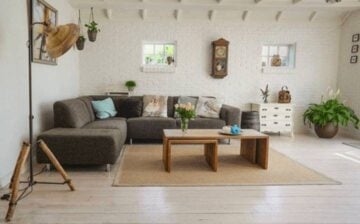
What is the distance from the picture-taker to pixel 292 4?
537cm

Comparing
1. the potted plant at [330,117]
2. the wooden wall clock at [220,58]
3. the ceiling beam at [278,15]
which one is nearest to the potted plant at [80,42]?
the wooden wall clock at [220,58]

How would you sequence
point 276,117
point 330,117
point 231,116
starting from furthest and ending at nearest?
point 276,117 < point 330,117 < point 231,116

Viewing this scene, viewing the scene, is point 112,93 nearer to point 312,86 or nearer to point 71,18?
point 71,18

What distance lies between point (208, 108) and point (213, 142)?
194cm

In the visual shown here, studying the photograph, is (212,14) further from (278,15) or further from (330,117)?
(330,117)

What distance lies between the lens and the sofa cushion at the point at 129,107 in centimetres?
563

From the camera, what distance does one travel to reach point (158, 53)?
21.3 feet

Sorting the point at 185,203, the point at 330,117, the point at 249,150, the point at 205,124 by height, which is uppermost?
the point at 330,117

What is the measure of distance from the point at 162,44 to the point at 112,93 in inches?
59.7

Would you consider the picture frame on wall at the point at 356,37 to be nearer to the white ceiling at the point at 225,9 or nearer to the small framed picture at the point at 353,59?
the small framed picture at the point at 353,59

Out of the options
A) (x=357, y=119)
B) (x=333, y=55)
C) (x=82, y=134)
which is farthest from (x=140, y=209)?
(x=333, y=55)

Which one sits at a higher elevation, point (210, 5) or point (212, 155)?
point (210, 5)

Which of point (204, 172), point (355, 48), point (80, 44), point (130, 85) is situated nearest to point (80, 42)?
point (80, 44)

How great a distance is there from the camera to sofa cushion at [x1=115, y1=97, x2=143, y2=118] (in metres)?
5.63
